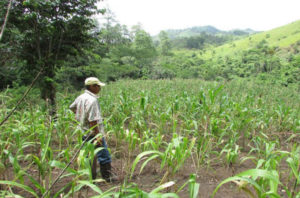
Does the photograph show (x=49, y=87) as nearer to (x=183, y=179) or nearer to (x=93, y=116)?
(x=93, y=116)

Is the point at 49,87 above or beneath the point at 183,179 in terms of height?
above

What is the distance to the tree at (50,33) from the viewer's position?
173 inches

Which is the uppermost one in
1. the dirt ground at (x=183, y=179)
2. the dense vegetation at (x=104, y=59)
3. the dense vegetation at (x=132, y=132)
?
the dense vegetation at (x=104, y=59)

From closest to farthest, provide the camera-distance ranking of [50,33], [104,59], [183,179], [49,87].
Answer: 1. [183,179]
2. [50,33]
3. [49,87]
4. [104,59]

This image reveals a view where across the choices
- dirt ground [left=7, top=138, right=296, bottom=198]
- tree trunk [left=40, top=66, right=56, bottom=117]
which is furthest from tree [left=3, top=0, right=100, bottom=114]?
dirt ground [left=7, top=138, right=296, bottom=198]

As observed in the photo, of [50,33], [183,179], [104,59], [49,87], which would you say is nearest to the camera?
[183,179]

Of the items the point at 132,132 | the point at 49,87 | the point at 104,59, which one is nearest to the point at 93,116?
the point at 132,132

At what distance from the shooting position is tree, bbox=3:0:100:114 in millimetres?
4398

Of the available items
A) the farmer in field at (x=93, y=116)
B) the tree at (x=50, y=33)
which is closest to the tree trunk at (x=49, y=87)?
the tree at (x=50, y=33)

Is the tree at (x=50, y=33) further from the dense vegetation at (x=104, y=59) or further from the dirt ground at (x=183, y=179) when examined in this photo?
the dirt ground at (x=183, y=179)

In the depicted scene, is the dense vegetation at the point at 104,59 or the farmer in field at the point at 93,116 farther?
the dense vegetation at the point at 104,59

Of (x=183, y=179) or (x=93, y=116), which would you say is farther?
(x=183, y=179)

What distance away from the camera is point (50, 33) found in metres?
4.51

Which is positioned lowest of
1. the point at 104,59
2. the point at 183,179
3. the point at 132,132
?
the point at 183,179
